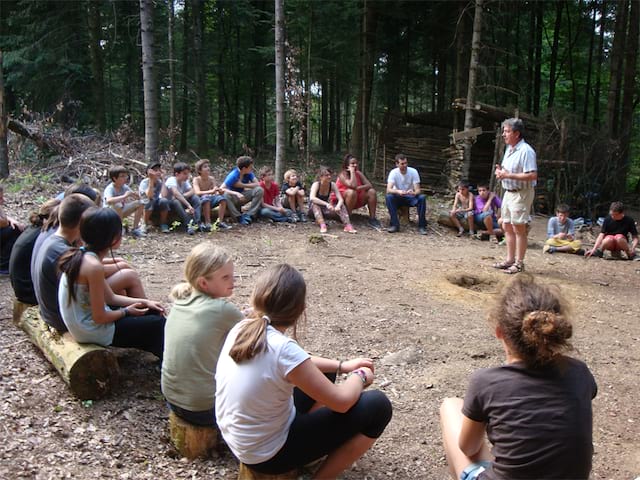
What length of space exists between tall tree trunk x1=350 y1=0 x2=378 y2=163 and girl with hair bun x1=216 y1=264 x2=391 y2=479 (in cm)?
1464

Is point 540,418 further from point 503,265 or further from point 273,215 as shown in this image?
point 273,215

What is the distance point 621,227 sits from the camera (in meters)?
8.70

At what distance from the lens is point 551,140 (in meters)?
13.1

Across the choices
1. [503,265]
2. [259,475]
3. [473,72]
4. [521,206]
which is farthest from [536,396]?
[473,72]

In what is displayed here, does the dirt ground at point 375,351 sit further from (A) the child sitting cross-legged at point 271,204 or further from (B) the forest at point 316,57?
(B) the forest at point 316,57

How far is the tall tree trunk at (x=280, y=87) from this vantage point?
34.4 ft

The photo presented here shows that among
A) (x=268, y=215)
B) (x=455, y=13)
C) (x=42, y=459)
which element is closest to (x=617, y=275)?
(x=268, y=215)

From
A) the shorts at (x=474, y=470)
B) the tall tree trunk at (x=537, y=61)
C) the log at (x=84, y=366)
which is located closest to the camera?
the shorts at (x=474, y=470)

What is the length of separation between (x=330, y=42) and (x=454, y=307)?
1522 centimetres

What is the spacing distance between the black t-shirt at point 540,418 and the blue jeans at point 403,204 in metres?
8.15

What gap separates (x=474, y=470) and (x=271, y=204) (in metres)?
7.90

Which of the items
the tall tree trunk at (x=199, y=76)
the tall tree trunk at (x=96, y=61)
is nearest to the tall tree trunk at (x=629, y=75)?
the tall tree trunk at (x=199, y=76)

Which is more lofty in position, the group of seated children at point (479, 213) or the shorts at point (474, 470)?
the group of seated children at point (479, 213)

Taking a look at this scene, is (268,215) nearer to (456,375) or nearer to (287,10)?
(456,375)
